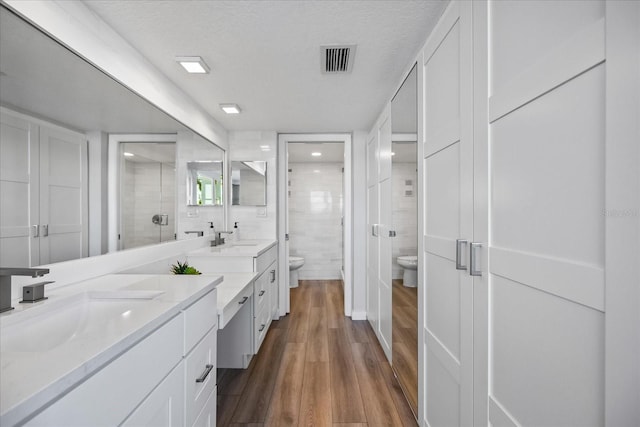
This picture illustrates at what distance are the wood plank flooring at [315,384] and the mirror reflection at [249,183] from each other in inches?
59.2

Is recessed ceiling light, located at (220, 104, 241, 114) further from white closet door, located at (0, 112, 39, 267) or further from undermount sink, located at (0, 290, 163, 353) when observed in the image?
undermount sink, located at (0, 290, 163, 353)

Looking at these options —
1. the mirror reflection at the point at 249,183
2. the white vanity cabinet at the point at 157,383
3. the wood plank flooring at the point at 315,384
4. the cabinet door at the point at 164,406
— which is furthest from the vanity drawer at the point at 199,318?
the mirror reflection at the point at 249,183

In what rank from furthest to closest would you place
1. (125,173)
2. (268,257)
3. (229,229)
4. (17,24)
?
1. (229,229)
2. (268,257)
3. (125,173)
4. (17,24)

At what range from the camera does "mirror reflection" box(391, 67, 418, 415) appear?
72.6 inches

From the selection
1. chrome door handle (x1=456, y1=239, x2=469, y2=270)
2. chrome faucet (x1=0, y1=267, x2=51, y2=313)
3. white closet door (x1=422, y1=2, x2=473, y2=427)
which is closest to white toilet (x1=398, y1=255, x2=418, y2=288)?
white closet door (x1=422, y1=2, x2=473, y2=427)

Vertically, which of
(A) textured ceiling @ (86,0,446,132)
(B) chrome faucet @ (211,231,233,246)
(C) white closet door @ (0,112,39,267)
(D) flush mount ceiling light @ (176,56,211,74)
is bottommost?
Answer: (B) chrome faucet @ (211,231,233,246)

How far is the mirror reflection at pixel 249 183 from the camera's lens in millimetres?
3658

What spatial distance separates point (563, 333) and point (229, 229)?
334 centimetres

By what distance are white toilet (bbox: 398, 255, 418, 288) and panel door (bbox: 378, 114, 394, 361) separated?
0.27 m

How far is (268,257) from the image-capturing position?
3.12 m

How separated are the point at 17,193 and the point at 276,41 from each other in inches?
55.5

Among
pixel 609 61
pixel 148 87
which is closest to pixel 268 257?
pixel 148 87

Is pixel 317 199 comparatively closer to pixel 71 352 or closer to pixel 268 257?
pixel 268 257

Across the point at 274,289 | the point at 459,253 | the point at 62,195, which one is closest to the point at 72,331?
the point at 62,195
